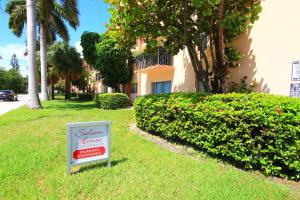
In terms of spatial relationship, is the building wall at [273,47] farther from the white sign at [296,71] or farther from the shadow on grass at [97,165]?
the shadow on grass at [97,165]

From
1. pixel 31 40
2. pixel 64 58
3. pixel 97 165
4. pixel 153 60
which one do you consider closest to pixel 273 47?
pixel 97 165

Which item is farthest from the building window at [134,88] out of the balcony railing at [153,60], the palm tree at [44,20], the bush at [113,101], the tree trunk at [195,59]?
the tree trunk at [195,59]

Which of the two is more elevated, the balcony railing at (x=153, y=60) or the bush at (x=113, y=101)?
the balcony railing at (x=153, y=60)

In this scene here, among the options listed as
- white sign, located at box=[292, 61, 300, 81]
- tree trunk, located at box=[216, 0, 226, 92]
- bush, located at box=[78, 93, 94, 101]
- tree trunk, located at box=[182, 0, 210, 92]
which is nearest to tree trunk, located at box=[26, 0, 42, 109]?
tree trunk, located at box=[182, 0, 210, 92]

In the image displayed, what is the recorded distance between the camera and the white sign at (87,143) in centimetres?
507

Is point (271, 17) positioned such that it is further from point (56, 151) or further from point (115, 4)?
point (56, 151)

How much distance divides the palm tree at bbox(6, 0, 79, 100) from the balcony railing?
20.0 ft

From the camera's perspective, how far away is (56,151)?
22.1ft

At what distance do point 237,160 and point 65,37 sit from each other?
26.0m

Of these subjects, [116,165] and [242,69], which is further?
[242,69]

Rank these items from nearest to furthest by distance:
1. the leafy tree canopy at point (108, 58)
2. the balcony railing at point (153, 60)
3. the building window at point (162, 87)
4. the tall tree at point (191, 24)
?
the tall tree at point (191, 24)
the balcony railing at point (153, 60)
the building window at point (162, 87)
the leafy tree canopy at point (108, 58)

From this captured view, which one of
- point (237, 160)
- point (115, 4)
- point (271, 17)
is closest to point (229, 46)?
point (271, 17)

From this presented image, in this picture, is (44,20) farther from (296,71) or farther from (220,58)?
(296,71)

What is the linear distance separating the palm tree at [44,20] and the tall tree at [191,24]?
12547mm
